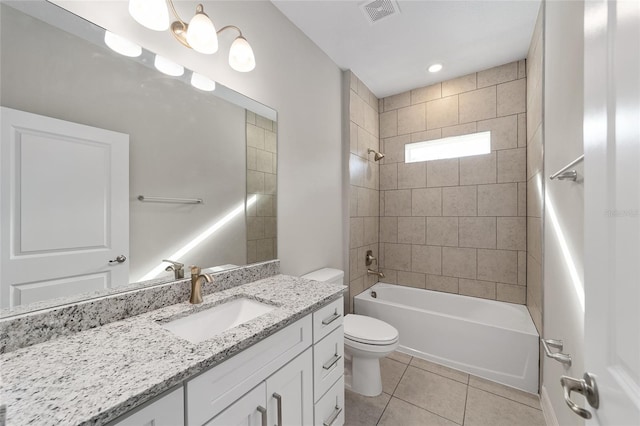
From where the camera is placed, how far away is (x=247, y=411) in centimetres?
84

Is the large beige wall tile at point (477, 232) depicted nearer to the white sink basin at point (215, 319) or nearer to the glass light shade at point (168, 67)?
the white sink basin at point (215, 319)

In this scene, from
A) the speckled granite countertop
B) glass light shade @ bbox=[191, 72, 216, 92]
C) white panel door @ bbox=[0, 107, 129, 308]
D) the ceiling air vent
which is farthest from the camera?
the ceiling air vent

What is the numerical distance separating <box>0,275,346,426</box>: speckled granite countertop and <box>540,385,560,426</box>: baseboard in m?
1.70

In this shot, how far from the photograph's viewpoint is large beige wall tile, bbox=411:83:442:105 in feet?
9.17

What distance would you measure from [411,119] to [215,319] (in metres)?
2.88

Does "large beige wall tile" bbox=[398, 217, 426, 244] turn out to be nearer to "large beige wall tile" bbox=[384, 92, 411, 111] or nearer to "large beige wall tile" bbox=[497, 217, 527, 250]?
"large beige wall tile" bbox=[497, 217, 527, 250]

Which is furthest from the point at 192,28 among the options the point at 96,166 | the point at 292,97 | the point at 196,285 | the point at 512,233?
the point at 512,233

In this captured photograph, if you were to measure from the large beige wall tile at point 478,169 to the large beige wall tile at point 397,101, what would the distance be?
0.96 m

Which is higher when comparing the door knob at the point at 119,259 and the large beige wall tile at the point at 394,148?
the large beige wall tile at the point at 394,148

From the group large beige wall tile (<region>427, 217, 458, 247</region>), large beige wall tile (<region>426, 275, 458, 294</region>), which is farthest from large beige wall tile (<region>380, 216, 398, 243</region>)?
large beige wall tile (<region>426, 275, 458, 294</region>)

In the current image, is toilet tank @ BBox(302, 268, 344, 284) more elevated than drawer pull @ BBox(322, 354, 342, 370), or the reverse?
toilet tank @ BBox(302, 268, 344, 284)

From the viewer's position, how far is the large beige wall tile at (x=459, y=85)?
262 centimetres

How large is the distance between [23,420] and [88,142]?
0.87 metres

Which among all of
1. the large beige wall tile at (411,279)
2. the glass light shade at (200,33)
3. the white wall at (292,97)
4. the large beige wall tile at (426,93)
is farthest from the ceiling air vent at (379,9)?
the large beige wall tile at (411,279)
